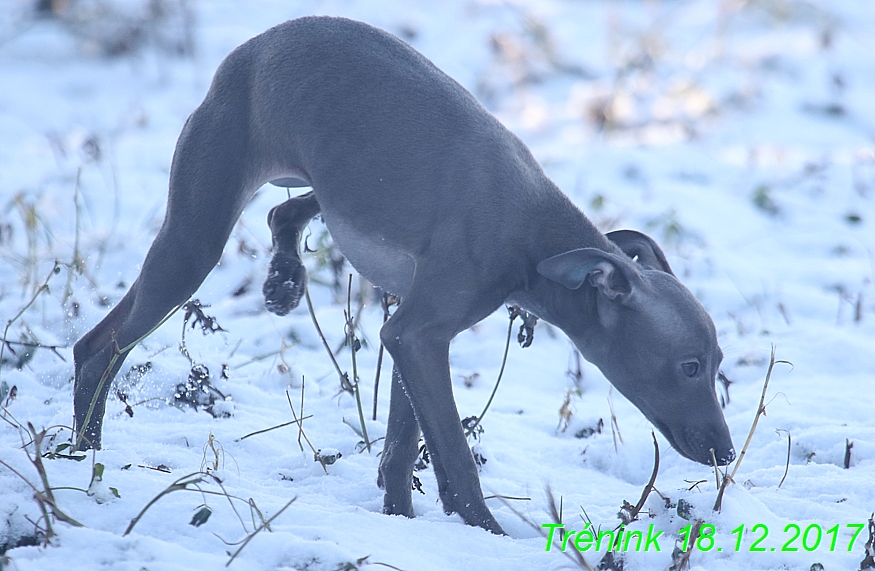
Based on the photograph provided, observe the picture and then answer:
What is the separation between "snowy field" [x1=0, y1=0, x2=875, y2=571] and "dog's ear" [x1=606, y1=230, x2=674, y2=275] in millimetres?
857

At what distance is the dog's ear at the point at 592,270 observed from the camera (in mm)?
3170

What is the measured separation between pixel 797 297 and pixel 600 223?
1511mm

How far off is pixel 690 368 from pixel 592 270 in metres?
0.50

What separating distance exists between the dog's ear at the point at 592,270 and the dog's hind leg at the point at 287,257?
1.30 metres

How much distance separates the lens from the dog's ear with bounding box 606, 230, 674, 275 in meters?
3.55

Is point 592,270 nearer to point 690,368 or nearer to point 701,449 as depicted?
point 690,368

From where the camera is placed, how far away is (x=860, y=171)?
331 inches

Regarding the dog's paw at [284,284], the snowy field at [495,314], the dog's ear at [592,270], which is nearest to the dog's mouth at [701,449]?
the snowy field at [495,314]

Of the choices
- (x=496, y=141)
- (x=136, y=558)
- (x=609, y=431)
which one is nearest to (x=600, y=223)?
(x=609, y=431)

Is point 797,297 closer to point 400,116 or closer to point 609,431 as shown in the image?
point 609,431

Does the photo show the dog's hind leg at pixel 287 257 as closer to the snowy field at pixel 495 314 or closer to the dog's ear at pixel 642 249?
the snowy field at pixel 495 314

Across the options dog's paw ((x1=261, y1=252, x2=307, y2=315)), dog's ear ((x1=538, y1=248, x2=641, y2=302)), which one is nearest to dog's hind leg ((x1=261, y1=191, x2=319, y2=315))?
dog's paw ((x1=261, y1=252, x2=307, y2=315))

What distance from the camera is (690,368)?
3.28 m

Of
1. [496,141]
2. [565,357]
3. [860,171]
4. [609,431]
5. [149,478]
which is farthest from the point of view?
[860,171]
